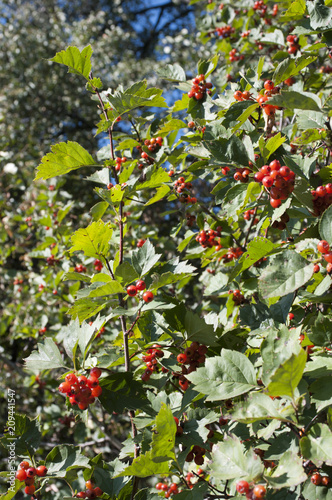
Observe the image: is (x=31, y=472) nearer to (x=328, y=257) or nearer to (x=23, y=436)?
(x=23, y=436)

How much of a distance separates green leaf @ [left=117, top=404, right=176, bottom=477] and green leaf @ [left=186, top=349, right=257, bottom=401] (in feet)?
0.46

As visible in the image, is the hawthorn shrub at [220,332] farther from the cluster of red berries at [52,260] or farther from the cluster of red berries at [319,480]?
the cluster of red berries at [52,260]

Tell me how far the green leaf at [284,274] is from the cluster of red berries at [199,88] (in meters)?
1.26

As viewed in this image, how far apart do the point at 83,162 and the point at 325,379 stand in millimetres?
1408

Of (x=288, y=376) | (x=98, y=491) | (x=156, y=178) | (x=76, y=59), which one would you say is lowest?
(x=98, y=491)

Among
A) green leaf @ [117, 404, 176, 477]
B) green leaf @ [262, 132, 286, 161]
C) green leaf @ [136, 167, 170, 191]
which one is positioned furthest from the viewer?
green leaf @ [136, 167, 170, 191]

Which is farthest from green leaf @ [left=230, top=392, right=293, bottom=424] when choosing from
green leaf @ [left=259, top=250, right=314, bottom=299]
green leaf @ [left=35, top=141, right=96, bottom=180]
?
green leaf @ [left=35, top=141, right=96, bottom=180]

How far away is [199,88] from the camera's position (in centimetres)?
218

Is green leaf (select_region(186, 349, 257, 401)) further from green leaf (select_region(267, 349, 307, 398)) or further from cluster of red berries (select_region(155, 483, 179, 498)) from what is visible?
cluster of red berries (select_region(155, 483, 179, 498))

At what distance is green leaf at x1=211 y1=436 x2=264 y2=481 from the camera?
3.76ft

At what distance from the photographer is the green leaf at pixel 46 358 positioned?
5.32 ft

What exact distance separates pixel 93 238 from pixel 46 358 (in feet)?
1.80

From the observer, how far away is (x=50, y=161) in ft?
5.94

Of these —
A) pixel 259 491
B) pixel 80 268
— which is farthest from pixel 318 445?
pixel 80 268
